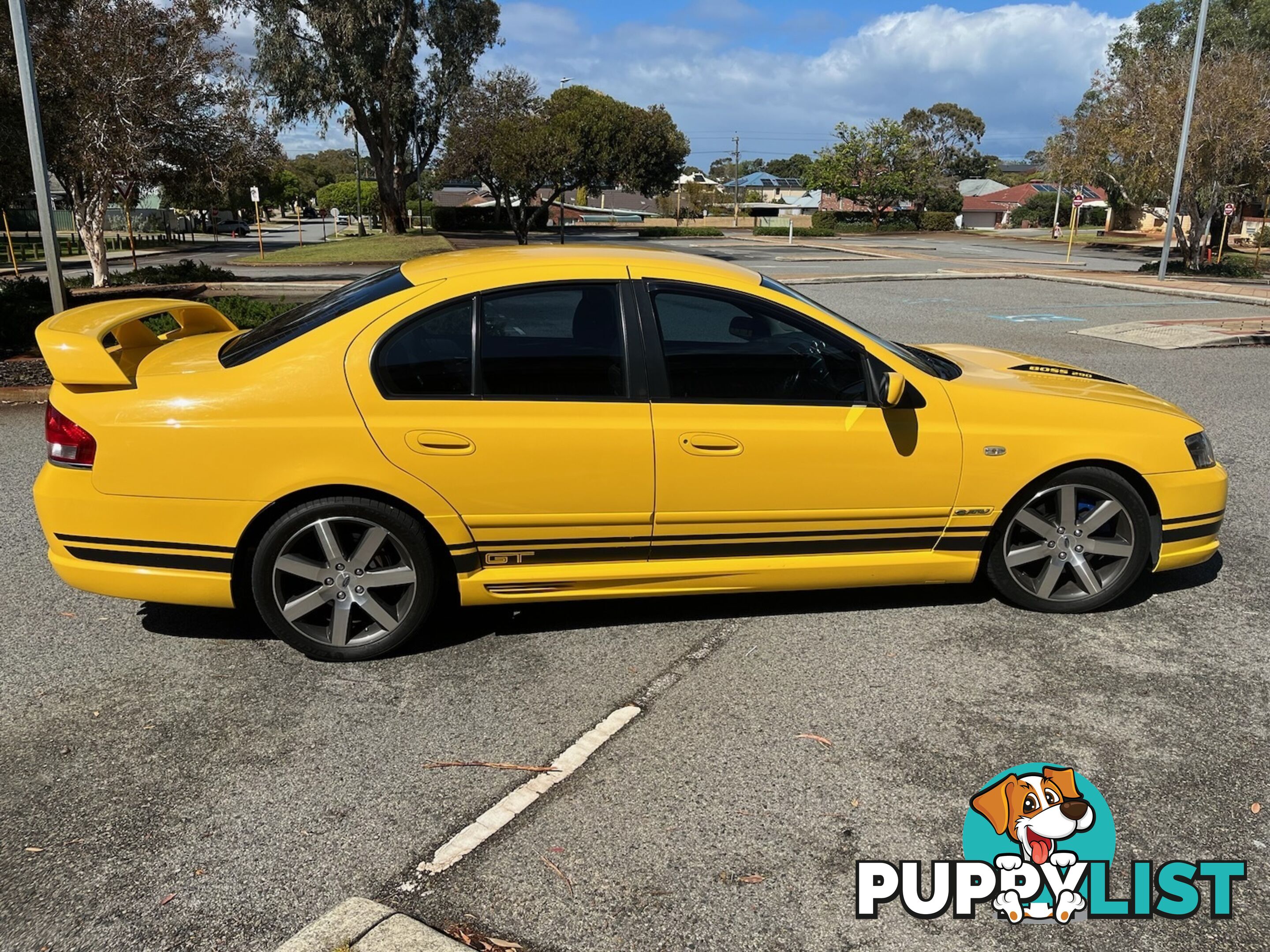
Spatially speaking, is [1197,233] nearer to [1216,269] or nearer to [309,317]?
[1216,269]

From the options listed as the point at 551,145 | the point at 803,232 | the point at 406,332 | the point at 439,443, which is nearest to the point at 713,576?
the point at 439,443

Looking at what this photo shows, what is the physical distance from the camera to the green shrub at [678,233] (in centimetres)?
5484

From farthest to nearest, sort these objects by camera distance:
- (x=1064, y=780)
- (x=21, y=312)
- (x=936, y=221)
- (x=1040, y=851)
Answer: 1. (x=936, y=221)
2. (x=21, y=312)
3. (x=1064, y=780)
4. (x=1040, y=851)

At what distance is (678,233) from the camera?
188 feet

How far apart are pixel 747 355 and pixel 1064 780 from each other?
2043 millimetres

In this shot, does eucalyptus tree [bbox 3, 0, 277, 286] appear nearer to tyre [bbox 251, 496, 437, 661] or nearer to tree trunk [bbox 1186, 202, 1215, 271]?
tyre [bbox 251, 496, 437, 661]

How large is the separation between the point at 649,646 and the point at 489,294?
5.37 ft

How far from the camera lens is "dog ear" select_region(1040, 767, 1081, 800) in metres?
3.07

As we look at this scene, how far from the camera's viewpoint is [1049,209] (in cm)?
8344

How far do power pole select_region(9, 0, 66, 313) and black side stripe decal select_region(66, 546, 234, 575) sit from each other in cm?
760

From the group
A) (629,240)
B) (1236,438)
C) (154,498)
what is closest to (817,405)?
(154,498)

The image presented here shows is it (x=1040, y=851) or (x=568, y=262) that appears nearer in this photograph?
(x=1040, y=851)

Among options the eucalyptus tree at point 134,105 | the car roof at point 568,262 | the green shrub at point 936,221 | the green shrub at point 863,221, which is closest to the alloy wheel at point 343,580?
the car roof at point 568,262

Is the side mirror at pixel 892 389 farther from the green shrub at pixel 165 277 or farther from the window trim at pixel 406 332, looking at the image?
the green shrub at pixel 165 277
